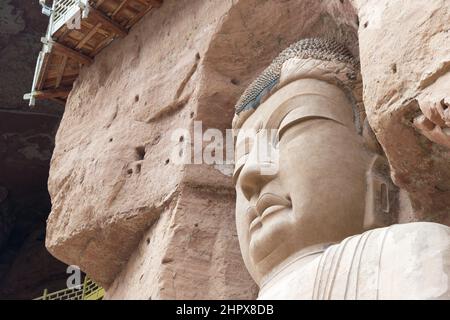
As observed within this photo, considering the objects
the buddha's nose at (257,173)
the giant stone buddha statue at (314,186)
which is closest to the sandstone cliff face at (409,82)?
the giant stone buddha statue at (314,186)

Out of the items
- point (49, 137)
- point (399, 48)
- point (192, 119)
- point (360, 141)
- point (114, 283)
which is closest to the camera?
point (399, 48)

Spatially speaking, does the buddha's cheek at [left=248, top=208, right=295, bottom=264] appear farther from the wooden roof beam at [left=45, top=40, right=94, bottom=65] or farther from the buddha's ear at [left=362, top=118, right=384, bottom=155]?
the wooden roof beam at [left=45, top=40, right=94, bottom=65]

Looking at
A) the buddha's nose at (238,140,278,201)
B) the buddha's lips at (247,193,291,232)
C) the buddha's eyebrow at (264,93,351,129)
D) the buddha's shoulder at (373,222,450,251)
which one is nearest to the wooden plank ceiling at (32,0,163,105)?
the buddha's eyebrow at (264,93,351,129)

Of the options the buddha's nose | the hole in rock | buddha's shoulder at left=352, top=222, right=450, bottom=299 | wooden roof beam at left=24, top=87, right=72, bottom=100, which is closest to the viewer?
buddha's shoulder at left=352, top=222, right=450, bottom=299

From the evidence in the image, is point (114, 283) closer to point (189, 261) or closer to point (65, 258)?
point (65, 258)

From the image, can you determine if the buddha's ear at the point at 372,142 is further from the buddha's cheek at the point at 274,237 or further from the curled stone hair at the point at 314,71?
the buddha's cheek at the point at 274,237

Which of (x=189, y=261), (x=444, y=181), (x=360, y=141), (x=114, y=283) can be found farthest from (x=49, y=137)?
(x=444, y=181)
